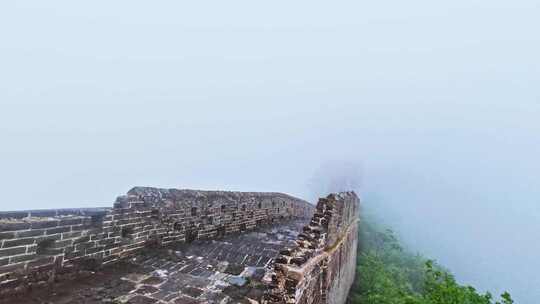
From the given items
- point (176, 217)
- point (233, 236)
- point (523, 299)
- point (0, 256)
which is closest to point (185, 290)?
point (0, 256)

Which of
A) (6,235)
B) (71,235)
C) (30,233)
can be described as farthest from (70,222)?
(6,235)

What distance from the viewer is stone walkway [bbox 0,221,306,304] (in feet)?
10.9

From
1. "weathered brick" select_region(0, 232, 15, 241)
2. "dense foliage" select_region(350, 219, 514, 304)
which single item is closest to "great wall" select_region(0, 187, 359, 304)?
"weathered brick" select_region(0, 232, 15, 241)

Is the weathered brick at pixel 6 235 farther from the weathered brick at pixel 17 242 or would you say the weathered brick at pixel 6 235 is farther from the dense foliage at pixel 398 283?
the dense foliage at pixel 398 283

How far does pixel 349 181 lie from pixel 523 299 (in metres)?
32.6

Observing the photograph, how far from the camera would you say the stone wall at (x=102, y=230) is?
10.2ft

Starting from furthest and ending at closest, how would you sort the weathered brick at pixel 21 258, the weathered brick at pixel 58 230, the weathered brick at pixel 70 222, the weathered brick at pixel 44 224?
the weathered brick at pixel 70 222 < the weathered brick at pixel 58 230 < the weathered brick at pixel 44 224 < the weathered brick at pixel 21 258

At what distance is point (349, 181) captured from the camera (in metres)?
45.9

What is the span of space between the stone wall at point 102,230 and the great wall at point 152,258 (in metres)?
0.01

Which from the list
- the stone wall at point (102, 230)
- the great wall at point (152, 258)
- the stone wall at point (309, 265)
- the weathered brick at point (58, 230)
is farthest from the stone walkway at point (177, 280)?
the weathered brick at point (58, 230)

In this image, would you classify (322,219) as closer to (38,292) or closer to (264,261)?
(264,261)

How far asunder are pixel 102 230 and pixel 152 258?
98cm

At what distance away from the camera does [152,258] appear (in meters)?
4.84

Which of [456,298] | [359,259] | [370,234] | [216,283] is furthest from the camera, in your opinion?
[370,234]
